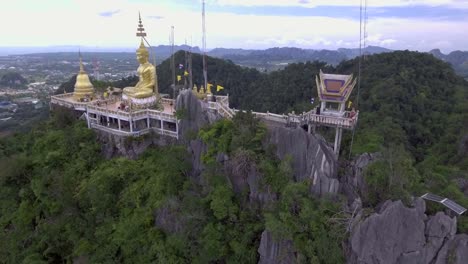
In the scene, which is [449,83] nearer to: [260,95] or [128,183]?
[260,95]

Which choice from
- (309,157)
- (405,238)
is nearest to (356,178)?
(309,157)

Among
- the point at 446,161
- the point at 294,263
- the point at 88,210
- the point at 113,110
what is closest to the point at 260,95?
the point at 446,161

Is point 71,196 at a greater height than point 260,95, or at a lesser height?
lesser

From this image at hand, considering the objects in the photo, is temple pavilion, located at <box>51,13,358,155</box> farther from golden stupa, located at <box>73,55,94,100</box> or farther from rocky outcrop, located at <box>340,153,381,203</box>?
rocky outcrop, located at <box>340,153,381,203</box>

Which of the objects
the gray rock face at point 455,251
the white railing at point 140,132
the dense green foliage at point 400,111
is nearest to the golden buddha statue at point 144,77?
the white railing at point 140,132

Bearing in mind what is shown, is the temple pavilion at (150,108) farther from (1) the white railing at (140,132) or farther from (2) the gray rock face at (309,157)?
(2) the gray rock face at (309,157)

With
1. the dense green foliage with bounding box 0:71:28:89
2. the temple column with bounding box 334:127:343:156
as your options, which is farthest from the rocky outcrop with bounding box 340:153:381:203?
the dense green foliage with bounding box 0:71:28:89
